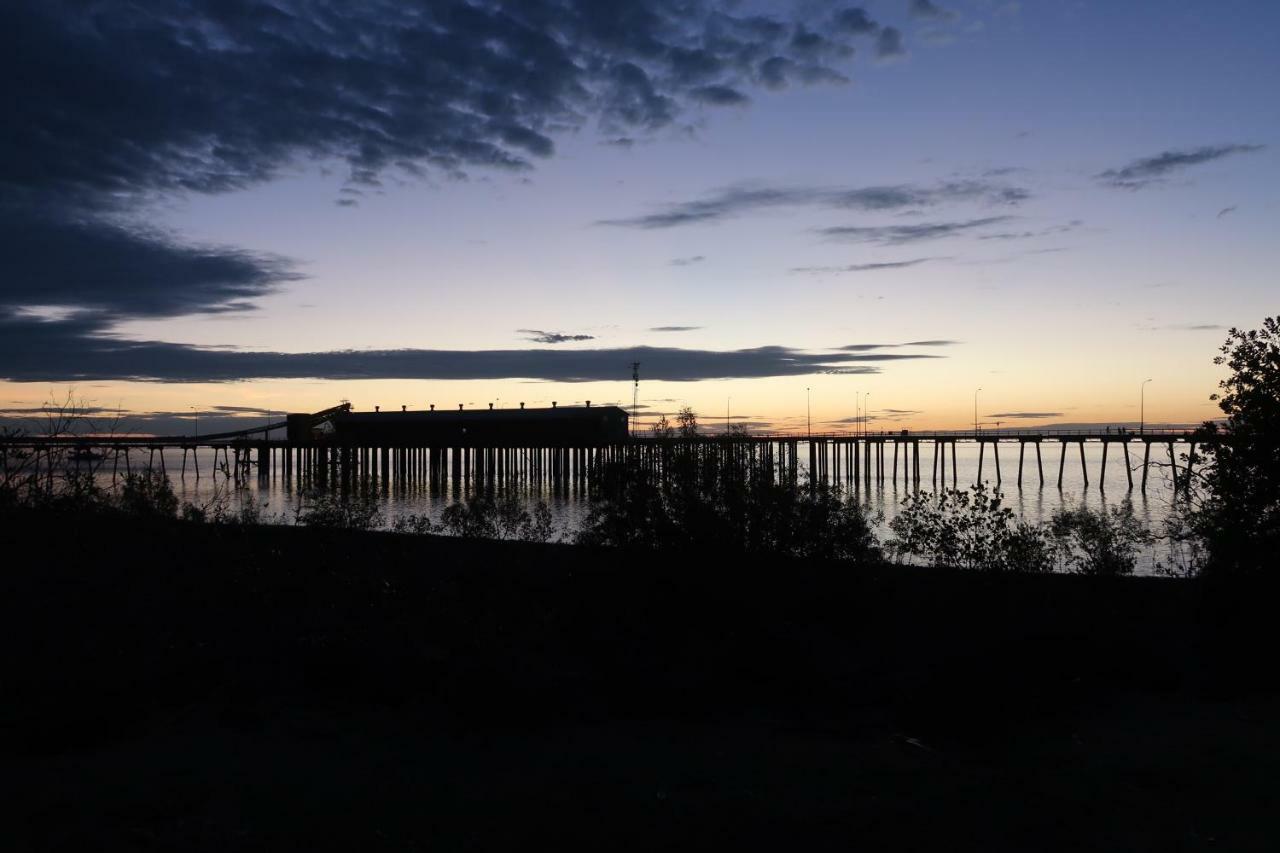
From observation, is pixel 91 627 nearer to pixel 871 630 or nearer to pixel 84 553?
pixel 84 553

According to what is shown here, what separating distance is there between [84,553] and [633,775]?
32.6ft

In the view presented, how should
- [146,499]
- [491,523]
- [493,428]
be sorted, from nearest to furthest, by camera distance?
[146,499] → [491,523] → [493,428]

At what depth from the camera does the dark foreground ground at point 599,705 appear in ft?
24.3

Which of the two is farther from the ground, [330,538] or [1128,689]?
[330,538]

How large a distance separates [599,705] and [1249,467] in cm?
923

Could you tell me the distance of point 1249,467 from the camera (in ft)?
42.3

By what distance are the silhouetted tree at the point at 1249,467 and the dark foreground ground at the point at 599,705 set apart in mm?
769

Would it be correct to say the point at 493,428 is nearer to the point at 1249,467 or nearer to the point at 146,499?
the point at 146,499

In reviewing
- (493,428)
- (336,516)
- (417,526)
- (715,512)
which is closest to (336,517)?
(336,516)

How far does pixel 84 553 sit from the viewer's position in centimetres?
1413

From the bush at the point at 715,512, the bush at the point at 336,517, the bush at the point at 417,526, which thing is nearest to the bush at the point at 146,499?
the bush at the point at 336,517

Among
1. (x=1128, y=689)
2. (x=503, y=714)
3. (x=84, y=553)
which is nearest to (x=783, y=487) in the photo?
(x=1128, y=689)

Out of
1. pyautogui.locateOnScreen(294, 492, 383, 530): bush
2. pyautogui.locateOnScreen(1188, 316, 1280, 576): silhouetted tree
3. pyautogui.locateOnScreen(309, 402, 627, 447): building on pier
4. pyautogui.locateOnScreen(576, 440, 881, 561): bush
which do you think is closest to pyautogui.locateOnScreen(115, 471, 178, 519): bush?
pyautogui.locateOnScreen(294, 492, 383, 530): bush

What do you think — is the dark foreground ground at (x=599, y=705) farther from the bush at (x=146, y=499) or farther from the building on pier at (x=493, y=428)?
the building on pier at (x=493, y=428)
